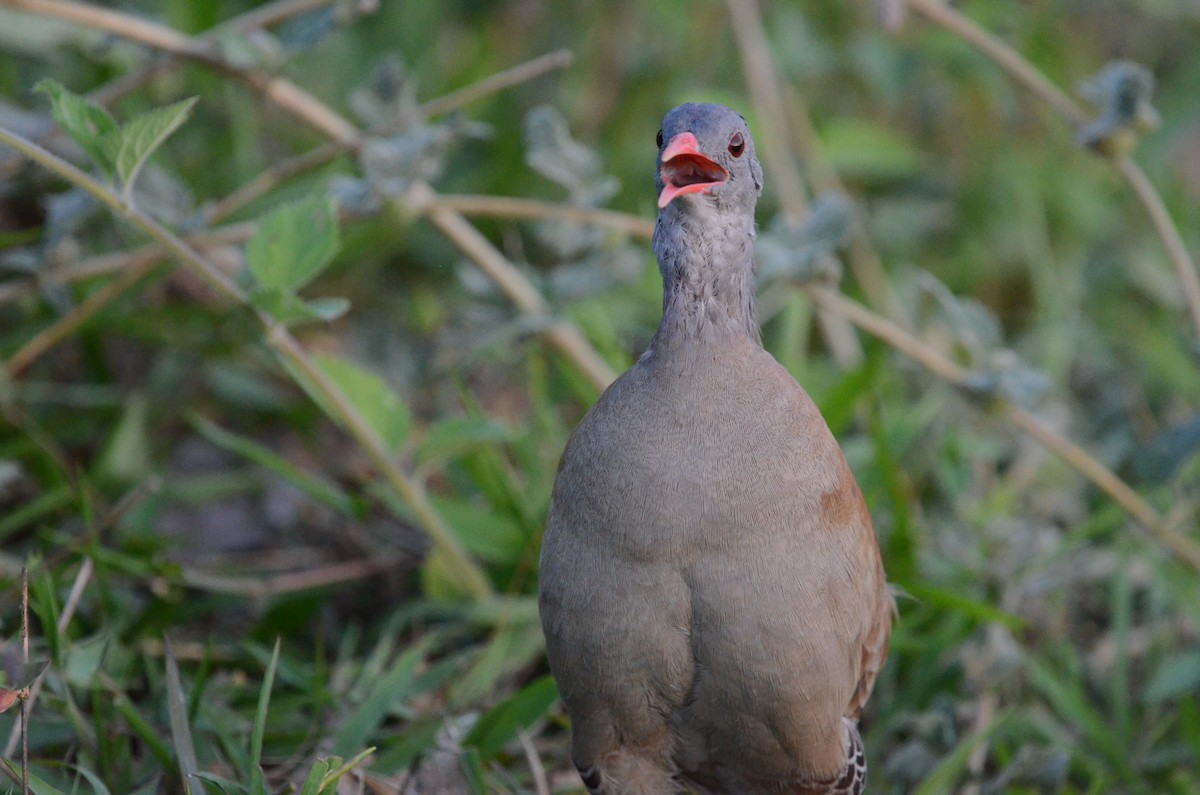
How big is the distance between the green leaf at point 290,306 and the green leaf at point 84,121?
1.28 ft

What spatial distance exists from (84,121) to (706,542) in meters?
1.47

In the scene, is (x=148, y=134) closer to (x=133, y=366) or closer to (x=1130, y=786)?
(x=133, y=366)

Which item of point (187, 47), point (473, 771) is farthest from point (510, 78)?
point (473, 771)

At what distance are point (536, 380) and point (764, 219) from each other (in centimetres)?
164

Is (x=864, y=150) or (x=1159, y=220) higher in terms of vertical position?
(x=864, y=150)

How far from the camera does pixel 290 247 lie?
2797mm

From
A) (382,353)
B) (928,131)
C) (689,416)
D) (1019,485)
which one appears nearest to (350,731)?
(689,416)

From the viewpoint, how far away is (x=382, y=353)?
4457 mm

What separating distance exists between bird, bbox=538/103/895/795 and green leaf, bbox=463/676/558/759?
43 centimetres

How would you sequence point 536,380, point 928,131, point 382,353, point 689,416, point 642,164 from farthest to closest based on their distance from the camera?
1. point 928,131
2. point 642,164
3. point 382,353
4. point 536,380
5. point 689,416

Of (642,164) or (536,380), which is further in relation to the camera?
(642,164)

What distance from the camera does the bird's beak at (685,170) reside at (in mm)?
2336

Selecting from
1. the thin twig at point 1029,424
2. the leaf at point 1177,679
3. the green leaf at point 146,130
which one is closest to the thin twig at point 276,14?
the green leaf at point 146,130

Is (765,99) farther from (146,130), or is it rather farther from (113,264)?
(146,130)
